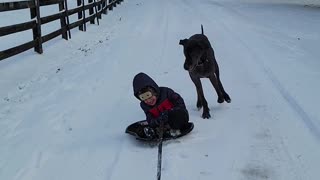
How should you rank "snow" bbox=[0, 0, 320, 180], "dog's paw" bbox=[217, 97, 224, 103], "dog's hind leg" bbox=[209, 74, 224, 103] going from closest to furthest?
"snow" bbox=[0, 0, 320, 180]
"dog's hind leg" bbox=[209, 74, 224, 103]
"dog's paw" bbox=[217, 97, 224, 103]

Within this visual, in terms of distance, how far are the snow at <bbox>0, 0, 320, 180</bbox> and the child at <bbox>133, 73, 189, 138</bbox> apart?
18cm

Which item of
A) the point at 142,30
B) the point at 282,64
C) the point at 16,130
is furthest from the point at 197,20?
the point at 16,130

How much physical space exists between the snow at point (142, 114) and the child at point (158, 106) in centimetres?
18

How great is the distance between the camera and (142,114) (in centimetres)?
602

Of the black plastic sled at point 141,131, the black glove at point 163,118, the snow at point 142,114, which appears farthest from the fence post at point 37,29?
the black glove at point 163,118

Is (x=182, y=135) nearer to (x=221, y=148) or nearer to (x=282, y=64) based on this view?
(x=221, y=148)

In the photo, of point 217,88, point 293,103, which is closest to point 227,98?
point 217,88

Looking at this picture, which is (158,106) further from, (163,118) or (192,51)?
(192,51)

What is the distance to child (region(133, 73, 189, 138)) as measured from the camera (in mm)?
4781

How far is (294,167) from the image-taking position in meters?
4.17

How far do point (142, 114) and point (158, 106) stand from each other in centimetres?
111

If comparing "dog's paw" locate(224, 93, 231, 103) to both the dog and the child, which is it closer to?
the dog

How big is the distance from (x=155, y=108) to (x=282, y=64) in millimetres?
4356

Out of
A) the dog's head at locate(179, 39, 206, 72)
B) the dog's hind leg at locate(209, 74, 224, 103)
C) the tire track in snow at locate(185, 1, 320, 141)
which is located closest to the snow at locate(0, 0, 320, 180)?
the tire track in snow at locate(185, 1, 320, 141)
